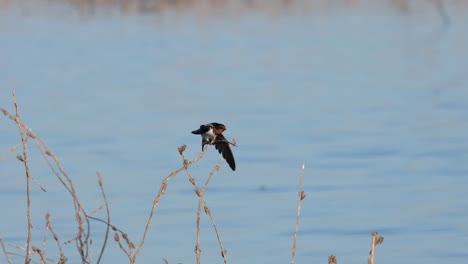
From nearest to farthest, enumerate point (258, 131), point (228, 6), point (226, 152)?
1. point (226, 152)
2. point (258, 131)
3. point (228, 6)

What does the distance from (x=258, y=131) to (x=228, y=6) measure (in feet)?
74.0

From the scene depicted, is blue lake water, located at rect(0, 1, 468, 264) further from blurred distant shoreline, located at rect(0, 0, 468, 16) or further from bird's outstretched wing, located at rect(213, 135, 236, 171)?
blurred distant shoreline, located at rect(0, 0, 468, 16)

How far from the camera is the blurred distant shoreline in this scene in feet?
107

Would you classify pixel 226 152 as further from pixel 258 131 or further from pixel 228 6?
pixel 228 6

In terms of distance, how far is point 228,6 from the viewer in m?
→ 35.5

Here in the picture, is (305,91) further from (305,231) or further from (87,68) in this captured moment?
(305,231)

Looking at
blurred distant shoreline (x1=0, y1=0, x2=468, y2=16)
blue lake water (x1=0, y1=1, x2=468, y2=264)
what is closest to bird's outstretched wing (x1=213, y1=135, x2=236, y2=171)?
blue lake water (x1=0, y1=1, x2=468, y2=264)


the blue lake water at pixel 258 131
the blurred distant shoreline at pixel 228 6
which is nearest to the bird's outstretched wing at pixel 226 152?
the blue lake water at pixel 258 131

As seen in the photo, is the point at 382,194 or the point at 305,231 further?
the point at 382,194

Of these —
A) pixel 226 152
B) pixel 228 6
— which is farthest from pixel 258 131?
pixel 228 6

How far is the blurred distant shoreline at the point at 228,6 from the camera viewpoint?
1282 inches

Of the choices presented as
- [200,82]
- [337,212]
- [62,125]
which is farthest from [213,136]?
[200,82]

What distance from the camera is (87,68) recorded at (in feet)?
68.1

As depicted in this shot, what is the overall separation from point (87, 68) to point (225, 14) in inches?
500
